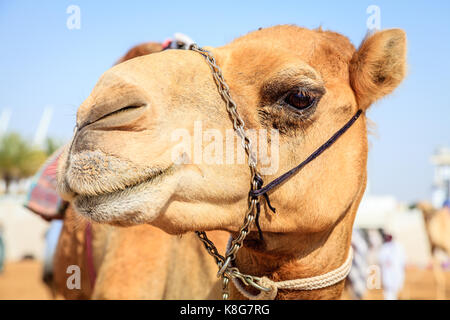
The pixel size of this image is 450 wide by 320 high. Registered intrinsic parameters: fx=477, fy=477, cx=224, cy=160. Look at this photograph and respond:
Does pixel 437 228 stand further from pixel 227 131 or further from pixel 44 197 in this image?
pixel 227 131

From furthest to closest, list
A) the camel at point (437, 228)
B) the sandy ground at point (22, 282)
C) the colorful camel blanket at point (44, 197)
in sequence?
the sandy ground at point (22, 282)
the camel at point (437, 228)
the colorful camel blanket at point (44, 197)

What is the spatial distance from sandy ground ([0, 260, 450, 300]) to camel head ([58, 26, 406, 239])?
10.2m

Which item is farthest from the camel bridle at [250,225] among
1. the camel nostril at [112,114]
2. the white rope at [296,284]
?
the camel nostril at [112,114]

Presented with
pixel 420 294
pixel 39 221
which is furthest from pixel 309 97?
pixel 39 221

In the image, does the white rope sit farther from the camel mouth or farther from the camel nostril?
the camel nostril

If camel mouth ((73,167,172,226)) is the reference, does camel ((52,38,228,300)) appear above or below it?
below

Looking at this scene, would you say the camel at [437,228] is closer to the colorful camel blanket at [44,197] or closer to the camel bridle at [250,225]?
the colorful camel blanket at [44,197]

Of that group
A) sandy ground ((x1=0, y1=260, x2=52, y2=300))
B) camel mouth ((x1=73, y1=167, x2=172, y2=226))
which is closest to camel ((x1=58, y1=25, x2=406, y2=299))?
camel mouth ((x1=73, y1=167, x2=172, y2=226))

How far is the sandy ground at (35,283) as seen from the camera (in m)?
14.3

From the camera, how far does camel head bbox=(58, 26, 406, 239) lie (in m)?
1.91

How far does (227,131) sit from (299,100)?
0.41 m

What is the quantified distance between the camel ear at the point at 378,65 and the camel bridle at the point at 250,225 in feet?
0.42

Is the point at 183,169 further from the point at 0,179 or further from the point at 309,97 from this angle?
the point at 0,179

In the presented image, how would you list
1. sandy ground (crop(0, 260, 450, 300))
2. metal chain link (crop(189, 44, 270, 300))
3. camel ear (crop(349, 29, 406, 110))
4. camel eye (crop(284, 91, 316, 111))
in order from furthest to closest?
1. sandy ground (crop(0, 260, 450, 300))
2. camel ear (crop(349, 29, 406, 110))
3. camel eye (crop(284, 91, 316, 111))
4. metal chain link (crop(189, 44, 270, 300))
